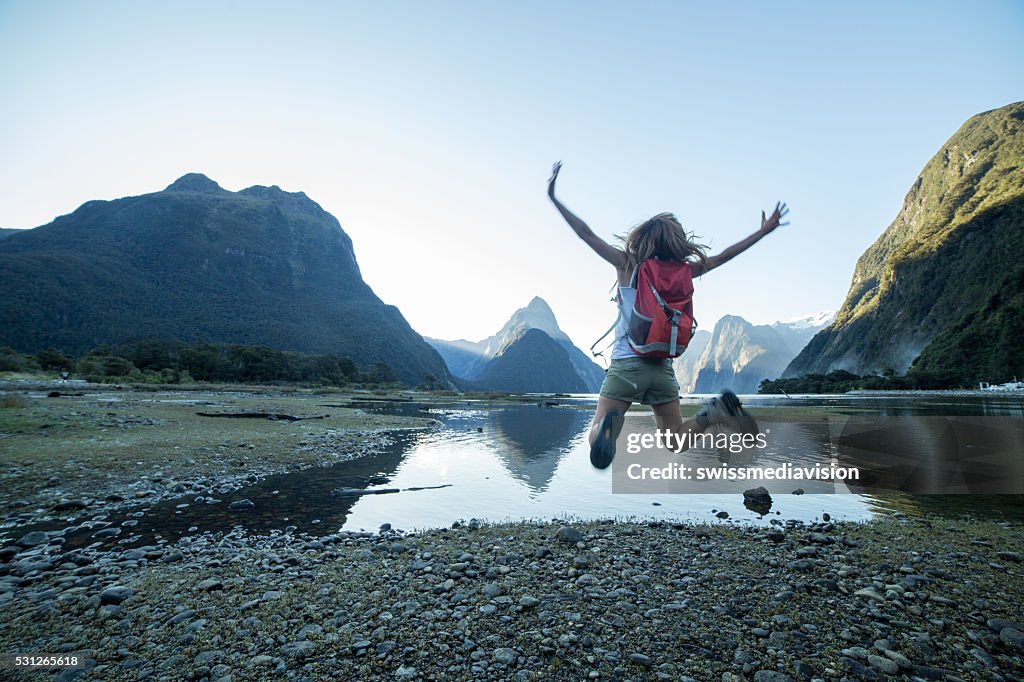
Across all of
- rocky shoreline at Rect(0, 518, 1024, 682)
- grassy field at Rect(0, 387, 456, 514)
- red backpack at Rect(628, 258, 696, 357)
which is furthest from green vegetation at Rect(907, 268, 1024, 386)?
red backpack at Rect(628, 258, 696, 357)

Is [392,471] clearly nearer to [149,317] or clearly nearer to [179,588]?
[179,588]

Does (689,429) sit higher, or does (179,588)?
(689,429)

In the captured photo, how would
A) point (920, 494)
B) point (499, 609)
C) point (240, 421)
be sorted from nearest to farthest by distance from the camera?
point (499, 609) < point (920, 494) < point (240, 421)

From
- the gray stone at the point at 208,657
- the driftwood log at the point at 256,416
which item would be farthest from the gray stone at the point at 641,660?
the driftwood log at the point at 256,416

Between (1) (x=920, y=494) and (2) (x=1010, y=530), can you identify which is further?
A: (1) (x=920, y=494)

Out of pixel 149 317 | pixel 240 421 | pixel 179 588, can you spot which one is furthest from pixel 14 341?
pixel 179 588

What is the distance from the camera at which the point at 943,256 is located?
127062 millimetres

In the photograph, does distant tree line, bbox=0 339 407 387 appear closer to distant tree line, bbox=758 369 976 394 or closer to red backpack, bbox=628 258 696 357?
red backpack, bbox=628 258 696 357

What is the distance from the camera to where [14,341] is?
10788 centimetres

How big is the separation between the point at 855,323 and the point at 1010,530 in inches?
7546

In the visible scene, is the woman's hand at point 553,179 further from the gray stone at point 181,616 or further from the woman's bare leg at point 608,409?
the gray stone at point 181,616

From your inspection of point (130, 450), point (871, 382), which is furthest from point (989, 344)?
point (130, 450)

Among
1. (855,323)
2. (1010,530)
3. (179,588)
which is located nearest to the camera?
(179,588)

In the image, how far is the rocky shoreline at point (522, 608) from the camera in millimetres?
4684
